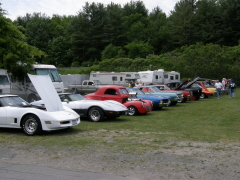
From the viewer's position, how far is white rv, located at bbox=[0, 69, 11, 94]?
66.6 ft

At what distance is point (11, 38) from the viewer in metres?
22.4

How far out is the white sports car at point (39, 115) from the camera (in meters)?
9.88

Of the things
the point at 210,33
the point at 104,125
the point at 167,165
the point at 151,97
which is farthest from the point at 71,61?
the point at 167,165

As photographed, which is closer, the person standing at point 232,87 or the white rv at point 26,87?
the white rv at point 26,87

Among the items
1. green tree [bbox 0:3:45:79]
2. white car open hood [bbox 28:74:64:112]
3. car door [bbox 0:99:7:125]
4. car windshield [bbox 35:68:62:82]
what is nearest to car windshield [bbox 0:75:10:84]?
green tree [bbox 0:3:45:79]

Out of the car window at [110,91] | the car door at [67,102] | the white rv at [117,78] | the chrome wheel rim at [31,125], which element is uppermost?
the white rv at [117,78]

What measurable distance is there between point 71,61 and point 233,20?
131ft

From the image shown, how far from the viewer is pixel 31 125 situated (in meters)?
10.1

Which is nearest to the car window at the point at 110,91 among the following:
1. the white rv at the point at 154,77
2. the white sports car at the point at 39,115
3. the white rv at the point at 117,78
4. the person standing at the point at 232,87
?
the white sports car at the point at 39,115

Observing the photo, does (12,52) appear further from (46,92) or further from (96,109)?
(46,92)

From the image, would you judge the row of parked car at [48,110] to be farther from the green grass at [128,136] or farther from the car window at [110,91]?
the car window at [110,91]

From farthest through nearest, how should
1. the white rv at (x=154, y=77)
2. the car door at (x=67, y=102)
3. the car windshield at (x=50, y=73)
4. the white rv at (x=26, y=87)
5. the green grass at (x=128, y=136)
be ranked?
the white rv at (x=154, y=77)
the car windshield at (x=50, y=73)
the white rv at (x=26, y=87)
the car door at (x=67, y=102)
the green grass at (x=128, y=136)

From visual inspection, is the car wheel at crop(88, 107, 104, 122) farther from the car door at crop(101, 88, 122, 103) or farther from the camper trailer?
the camper trailer

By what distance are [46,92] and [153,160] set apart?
4.98 metres
